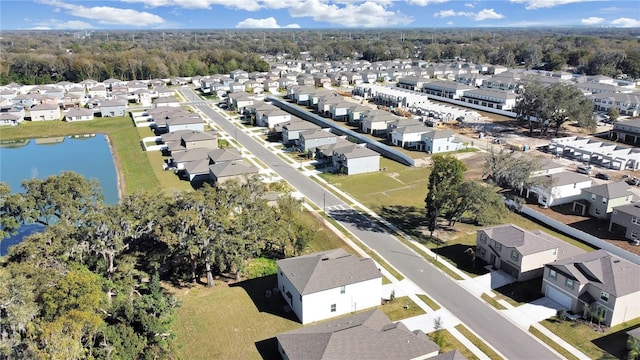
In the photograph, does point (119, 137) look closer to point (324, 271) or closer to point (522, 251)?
point (324, 271)

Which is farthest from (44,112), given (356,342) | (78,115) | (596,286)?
(596,286)

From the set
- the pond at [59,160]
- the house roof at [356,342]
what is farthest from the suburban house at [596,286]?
the pond at [59,160]

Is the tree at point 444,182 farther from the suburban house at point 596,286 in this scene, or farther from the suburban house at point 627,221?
the suburban house at point 627,221

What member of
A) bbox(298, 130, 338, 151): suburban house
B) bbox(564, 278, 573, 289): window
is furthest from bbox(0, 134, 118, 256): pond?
bbox(564, 278, 573, 289): window

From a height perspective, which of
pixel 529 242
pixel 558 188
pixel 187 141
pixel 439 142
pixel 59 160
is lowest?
pixel 59 160

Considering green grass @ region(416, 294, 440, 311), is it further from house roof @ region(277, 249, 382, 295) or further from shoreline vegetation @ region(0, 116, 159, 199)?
shoreline vegetation @ region(0, 116, 159, 199)

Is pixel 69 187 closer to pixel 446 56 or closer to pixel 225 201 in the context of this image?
pixel 225 201

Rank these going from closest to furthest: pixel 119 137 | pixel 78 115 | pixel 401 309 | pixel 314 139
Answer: pixel 401 309, pixel 314 139, pixel 119 137, pixel 78 115
